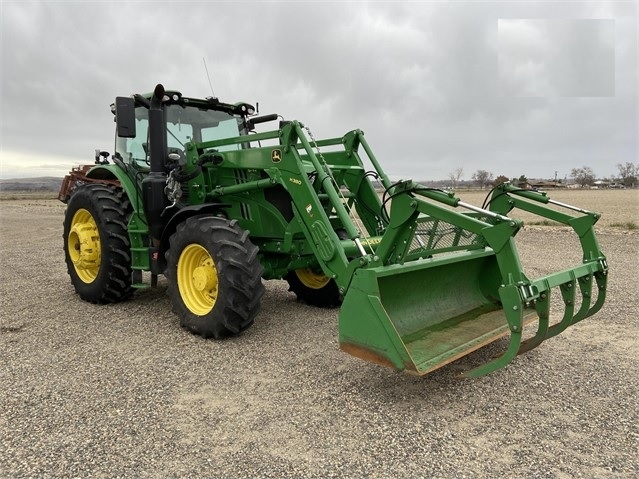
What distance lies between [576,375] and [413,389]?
1412 mm

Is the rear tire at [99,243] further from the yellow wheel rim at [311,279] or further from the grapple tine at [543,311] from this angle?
the grapple tine at [543,311]

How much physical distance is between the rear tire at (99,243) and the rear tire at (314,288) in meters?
2.09

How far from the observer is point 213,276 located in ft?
15.9

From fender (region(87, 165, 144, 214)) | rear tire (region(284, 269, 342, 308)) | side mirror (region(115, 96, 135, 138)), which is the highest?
side mirror (region(115, 96, 135, 138))

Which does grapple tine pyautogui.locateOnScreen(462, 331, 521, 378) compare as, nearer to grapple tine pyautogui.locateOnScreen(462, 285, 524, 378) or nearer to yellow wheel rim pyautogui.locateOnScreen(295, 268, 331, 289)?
grapple tine pyautogui.locateOnScreen(462, 285, 524, 378)

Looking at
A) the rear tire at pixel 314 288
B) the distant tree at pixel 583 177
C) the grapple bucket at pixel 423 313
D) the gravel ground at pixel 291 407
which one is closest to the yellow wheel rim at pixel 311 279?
the rear tire at pixel 314 288

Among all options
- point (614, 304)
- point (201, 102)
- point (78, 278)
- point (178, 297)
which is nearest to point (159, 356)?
point (178, 297)

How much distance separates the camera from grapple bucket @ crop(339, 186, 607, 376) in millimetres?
3240

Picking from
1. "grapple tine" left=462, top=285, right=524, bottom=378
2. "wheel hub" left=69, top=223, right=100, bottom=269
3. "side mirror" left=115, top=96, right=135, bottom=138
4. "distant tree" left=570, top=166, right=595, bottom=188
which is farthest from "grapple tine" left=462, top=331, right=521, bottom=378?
"distant tree" left=570, top=166, right=595, bottom=188

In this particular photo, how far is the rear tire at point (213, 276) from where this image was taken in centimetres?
449

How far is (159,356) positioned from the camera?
14.5ft

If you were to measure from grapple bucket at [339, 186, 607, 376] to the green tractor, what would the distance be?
0.01 meters

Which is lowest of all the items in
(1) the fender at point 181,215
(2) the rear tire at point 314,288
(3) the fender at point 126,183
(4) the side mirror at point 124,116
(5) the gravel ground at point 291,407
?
(5) the gravel ground at point 291,407

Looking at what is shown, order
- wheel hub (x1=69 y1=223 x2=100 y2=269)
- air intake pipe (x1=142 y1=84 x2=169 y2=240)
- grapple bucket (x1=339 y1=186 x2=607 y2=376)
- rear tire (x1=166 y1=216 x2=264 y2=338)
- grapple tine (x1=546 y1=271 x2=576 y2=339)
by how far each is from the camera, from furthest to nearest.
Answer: wheel hub (x1=69 y1=223 x2=100 y2=269) → air intake pipe (x1=142 y1=84 x2=169 y2=240) → rear tire (x1=166 y1=216 x2=264 y2=338) → grapple tine (x1=546 y1=271 x2=576 y2=339) → grapple bucket (x1=339 y1=186 x2=607 y2=376)
